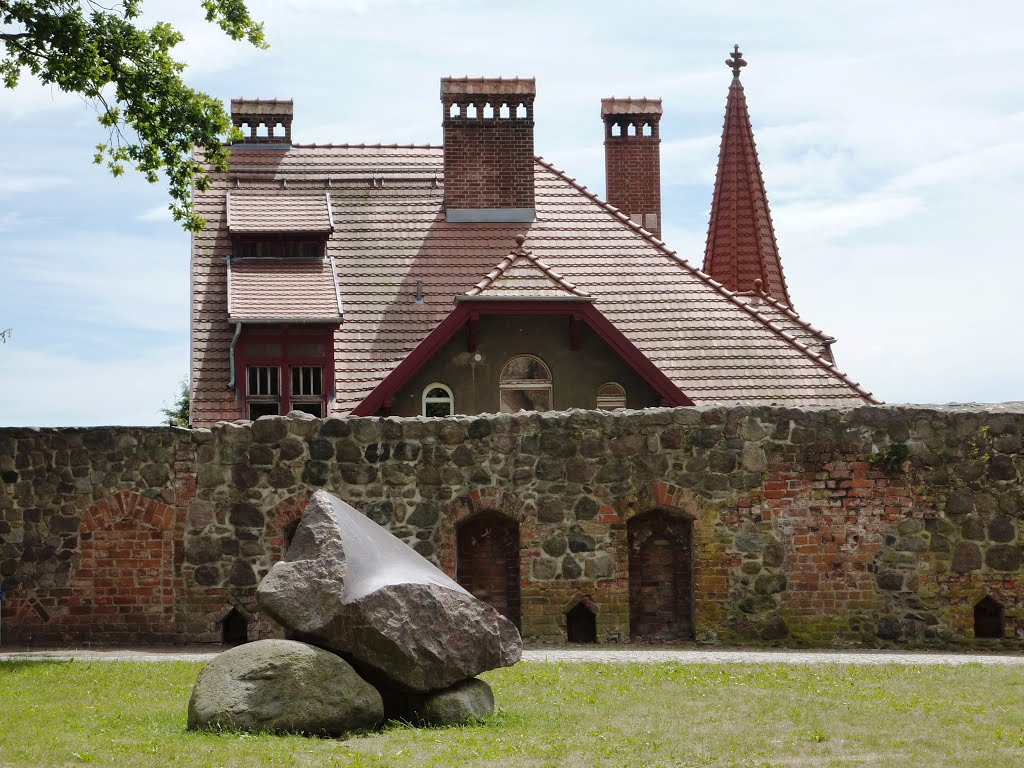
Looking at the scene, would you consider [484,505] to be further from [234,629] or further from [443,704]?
[443,704]

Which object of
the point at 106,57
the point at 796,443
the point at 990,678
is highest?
the point at 106,57

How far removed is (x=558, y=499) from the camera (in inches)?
656

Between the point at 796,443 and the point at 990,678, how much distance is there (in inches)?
162

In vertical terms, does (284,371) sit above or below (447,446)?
above

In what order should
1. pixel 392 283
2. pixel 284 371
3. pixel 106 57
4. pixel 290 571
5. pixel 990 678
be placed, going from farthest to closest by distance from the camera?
pixel 392 283 → pixel 284 371 → pixel 106 57 → pixel 990 678 → pixel 290 571

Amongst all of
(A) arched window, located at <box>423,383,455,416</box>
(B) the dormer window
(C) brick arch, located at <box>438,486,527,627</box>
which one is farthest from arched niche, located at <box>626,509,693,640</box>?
(B) the dormer window

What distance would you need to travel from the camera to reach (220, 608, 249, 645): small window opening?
16.9m

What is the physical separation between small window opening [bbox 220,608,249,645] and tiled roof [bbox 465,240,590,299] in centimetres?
766

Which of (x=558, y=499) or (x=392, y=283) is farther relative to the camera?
(x=392, y=283)

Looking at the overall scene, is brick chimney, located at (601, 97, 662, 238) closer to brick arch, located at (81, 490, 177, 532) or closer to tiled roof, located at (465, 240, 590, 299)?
tiled roof, located at (465, 240, 590, 299)

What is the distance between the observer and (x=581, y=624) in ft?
55.6

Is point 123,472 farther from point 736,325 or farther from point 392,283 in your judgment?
point 736,325

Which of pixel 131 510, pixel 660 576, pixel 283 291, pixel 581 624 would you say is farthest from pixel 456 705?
pixel 283 291

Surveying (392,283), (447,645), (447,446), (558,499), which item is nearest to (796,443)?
(558,499)
